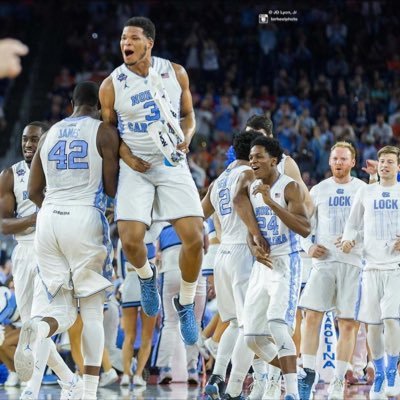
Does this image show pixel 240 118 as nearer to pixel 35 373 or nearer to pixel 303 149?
pixel 303 149

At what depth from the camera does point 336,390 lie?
10203 millimetres

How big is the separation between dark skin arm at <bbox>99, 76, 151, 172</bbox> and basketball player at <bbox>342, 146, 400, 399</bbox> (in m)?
2.98

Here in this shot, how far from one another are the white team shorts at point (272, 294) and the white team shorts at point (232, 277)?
1.57 feet

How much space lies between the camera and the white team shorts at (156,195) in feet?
27.2

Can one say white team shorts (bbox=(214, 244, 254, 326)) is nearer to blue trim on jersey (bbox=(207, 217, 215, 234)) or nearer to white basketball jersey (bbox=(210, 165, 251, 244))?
white basketball jersey (bbox=(210, 165, 251, 244))

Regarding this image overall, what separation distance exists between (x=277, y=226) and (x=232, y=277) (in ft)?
2.71

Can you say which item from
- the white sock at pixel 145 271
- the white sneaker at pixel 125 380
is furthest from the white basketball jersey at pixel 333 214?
the white sneaker at pixel 125 380

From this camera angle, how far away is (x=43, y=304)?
27.7 feet

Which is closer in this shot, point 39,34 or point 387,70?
point 387,70

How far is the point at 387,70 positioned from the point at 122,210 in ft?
48.5

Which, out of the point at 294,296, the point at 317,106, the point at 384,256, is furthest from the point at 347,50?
the point at 294,296

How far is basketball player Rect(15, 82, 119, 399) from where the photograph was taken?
836cm

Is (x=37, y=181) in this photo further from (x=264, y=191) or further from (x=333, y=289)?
(x=333, y=289)

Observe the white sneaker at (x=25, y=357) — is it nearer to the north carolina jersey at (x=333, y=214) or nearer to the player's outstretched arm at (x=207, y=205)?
the player's outstretched arm at (x=207, y=205)
